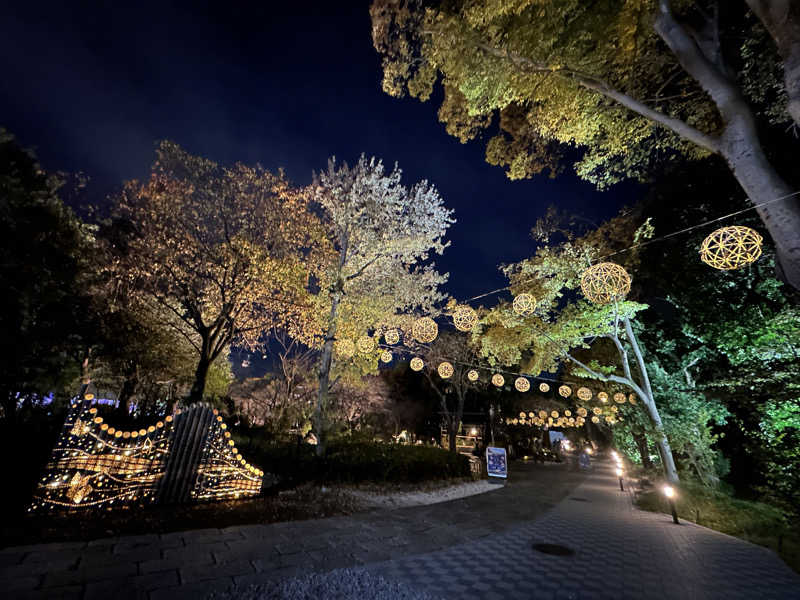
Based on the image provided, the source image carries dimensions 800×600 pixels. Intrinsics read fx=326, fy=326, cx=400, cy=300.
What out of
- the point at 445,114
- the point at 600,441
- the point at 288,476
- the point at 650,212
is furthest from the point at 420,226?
the point at 600,441

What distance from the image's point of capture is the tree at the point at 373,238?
13891 mm

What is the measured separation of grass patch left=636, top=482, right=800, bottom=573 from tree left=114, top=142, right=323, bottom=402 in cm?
1299

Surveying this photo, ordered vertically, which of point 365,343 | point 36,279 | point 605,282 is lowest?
point 605,282

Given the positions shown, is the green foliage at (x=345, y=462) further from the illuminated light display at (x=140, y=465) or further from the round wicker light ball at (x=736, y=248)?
the round wicker light ball at (x=736, y=248)

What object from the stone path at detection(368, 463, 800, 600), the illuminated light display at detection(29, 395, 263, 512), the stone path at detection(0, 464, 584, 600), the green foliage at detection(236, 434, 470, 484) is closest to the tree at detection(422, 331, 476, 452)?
the green foliage at detection(236, 434, 470, 484)

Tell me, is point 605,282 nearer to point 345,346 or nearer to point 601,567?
point 601,567

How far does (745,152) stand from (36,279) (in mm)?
13902

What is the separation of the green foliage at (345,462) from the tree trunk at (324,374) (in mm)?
550

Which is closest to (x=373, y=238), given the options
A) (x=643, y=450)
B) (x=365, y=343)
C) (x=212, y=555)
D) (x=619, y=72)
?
(x=365, y=343)

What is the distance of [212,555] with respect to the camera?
4.12 m

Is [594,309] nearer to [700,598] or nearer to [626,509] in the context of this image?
[626,509]

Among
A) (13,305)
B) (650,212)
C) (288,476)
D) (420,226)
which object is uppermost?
(420,226)

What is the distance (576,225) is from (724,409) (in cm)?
855

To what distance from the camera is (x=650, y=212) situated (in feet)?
38.5
